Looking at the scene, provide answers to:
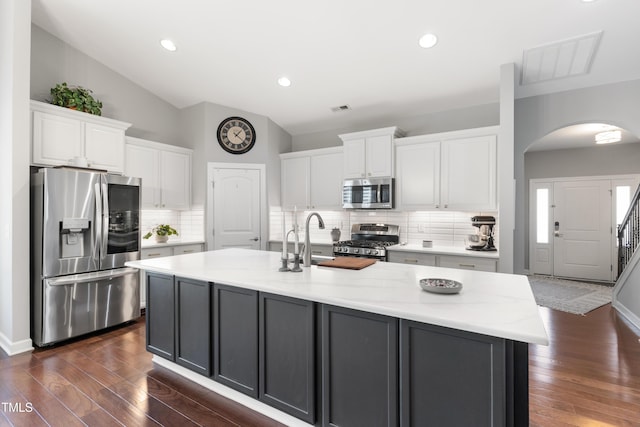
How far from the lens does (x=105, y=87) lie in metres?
4.45

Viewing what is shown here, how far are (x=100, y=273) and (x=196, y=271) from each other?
1.88 meters

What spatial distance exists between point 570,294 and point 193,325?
5915 mm

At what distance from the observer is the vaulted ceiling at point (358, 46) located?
2.96m

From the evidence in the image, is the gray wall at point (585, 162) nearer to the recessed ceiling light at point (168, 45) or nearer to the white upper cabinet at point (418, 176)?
the white upper cabinet at point (418, 176)

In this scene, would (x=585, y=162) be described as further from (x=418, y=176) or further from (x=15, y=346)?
(x=15, y=346)

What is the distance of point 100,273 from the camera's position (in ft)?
11.5

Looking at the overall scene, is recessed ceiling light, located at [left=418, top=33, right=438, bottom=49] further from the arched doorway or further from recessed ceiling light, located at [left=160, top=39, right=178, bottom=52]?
the arched doorway

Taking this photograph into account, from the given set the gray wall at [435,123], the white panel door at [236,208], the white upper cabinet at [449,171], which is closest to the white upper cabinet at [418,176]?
the white upper cabinet at [449,171]

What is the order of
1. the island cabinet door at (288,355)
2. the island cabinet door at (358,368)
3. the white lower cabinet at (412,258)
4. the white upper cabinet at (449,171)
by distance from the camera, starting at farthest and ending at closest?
the white lower cabinet at (412,258)
the white upper cabinet at (449,171)
the island cabinet door at (288,355)
the island cabinet door at (358,368)

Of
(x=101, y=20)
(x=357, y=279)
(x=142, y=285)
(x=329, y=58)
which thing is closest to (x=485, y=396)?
(x=357, y=279)

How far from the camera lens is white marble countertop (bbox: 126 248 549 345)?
4.35 ft

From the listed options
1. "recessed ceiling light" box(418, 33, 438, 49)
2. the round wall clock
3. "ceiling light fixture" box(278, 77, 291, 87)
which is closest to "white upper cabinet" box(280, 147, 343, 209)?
the round wall clock

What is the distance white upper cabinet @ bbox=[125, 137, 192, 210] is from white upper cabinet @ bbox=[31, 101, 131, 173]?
0.95ft

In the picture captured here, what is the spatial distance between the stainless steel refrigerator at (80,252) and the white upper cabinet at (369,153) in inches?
113
